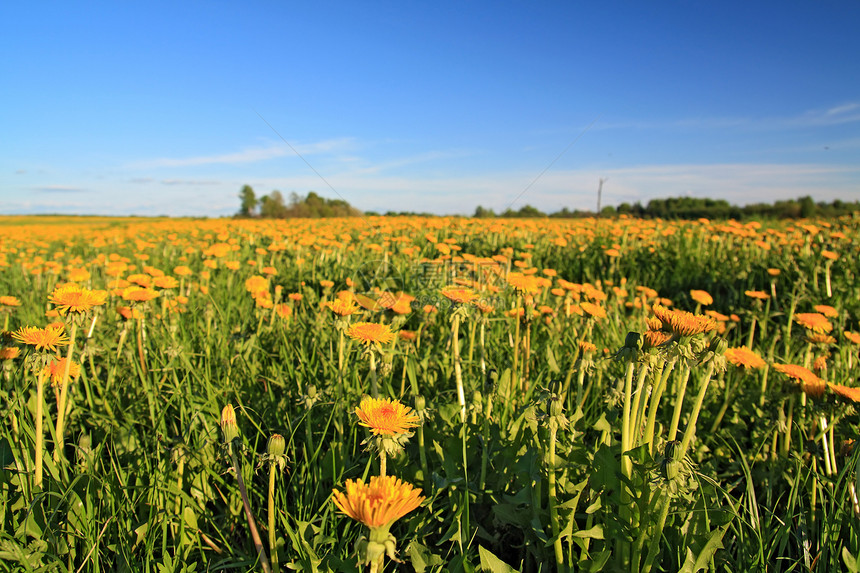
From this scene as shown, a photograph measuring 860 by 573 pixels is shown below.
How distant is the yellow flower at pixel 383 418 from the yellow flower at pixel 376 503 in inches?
7.3

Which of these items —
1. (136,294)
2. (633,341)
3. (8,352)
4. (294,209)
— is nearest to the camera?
(633,341)

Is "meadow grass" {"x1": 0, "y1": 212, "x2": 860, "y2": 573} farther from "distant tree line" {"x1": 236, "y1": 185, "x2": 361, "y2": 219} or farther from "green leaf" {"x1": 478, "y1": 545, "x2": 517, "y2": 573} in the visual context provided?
"distant tree line" {"x1": 236, "y1": 185, "x2": 361, "y2": 219}

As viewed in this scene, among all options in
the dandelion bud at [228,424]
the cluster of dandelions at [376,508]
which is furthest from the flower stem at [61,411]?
the cluster of dandelions at [376,508]

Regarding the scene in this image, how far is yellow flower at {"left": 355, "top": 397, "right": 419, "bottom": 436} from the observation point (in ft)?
3.08

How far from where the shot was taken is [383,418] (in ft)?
3.09

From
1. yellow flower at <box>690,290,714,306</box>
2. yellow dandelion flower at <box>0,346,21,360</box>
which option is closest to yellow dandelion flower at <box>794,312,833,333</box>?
yellow flower at <box>690,290,714,306</box>

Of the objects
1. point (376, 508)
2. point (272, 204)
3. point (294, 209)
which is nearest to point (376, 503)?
point (376, 508)

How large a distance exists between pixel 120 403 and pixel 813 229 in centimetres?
591

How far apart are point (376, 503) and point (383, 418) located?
0.24 metres

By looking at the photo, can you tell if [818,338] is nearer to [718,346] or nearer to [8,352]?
[718,346]

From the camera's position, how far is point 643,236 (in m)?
6.21

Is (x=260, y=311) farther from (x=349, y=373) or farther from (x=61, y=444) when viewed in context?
(x=61, y=444)

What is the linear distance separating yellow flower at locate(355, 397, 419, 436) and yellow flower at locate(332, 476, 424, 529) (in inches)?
7.3

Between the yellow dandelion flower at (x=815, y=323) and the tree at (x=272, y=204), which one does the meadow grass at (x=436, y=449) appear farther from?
the tree at (x=272, y=204)
